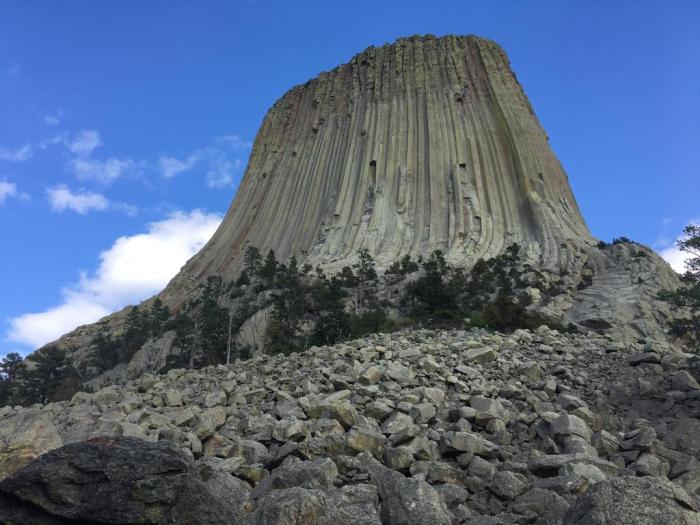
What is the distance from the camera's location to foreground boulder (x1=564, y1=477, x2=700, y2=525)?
346cm

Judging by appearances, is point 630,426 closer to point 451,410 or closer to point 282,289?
point 451,410

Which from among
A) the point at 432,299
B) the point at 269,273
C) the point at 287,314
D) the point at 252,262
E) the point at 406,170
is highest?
the point at 406,170

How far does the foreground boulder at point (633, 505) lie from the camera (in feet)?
11.3

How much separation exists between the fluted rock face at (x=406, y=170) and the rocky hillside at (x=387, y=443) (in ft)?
93.8

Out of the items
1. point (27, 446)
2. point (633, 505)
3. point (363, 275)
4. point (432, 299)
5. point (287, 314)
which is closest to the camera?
point (633, 505)

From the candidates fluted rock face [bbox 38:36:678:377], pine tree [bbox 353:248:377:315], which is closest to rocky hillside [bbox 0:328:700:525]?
pine tree [bbox 353:248:377:315]

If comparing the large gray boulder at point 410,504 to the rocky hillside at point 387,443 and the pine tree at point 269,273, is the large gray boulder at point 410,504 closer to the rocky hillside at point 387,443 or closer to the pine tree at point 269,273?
the rocky hillside at point 387,443

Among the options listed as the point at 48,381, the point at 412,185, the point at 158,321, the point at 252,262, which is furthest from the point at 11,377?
the point at 412,185

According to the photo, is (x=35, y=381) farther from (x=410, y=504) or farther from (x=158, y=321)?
(x=410, y=504)

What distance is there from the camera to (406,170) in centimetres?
4828

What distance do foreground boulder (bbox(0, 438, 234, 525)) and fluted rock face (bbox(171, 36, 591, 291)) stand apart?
119 feet

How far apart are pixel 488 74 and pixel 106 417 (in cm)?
5321

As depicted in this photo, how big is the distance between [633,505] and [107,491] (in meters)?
3.27

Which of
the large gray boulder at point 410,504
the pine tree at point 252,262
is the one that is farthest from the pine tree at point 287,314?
the large gray boulder at point 410,504
